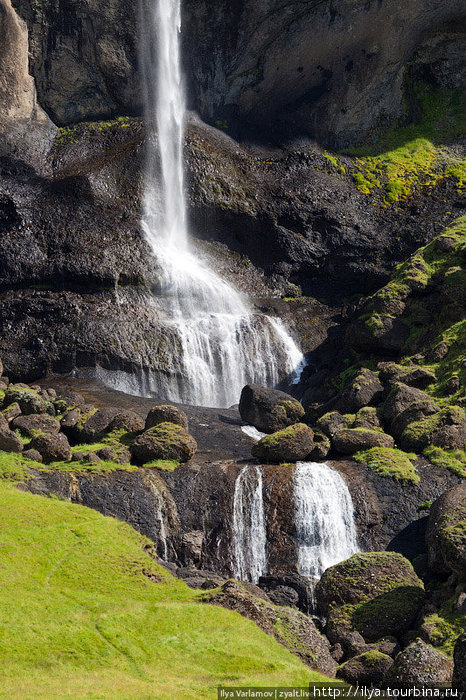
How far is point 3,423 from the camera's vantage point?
20594 millimetres

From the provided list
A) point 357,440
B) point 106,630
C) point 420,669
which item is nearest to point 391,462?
point 357,440

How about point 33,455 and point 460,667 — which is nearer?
point 460,667

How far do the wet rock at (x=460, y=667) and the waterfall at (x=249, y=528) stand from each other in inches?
344

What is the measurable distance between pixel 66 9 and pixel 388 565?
39691 millimetres

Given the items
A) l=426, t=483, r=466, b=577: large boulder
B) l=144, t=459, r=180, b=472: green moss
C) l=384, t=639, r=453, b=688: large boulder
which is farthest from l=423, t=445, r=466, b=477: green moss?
l=384, t=639, r=453, b=688: large boulder

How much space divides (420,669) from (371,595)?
3677mm

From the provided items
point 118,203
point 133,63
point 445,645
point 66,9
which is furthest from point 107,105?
point 445,645

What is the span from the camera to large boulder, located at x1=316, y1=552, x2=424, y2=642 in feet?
52.9

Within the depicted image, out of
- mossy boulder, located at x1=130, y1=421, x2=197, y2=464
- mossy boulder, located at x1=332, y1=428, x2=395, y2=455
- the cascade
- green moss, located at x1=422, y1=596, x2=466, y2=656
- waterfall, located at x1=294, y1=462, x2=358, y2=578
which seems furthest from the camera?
the cascade

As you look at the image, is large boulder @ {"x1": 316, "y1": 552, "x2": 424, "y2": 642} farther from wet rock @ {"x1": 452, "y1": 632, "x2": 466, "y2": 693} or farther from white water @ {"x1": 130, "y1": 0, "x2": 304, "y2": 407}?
white water @ {"x1": 130, "y1": 0, "x2": 304, "y2": 407}

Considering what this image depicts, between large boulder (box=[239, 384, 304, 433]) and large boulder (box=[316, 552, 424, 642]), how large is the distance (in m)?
9.99

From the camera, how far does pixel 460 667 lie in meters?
11.6

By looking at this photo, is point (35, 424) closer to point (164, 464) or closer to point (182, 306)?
point (164, 464)

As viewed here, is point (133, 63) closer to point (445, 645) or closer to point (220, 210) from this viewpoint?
point (220, 210)
